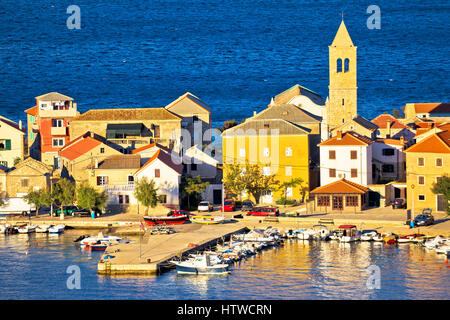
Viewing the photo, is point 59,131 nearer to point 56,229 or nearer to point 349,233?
point 56,229

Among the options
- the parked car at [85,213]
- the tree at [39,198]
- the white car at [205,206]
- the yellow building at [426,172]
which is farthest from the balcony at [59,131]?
the yellow building at [426,172]

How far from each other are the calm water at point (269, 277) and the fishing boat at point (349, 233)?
71 centimetres

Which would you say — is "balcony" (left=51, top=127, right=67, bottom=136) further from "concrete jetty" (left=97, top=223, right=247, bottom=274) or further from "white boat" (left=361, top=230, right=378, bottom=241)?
"white boat" (left=361, top=230, right=378, bottom=241)

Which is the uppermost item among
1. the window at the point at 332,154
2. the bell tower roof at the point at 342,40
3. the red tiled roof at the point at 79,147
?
the bell tower roof at the point at 342,40

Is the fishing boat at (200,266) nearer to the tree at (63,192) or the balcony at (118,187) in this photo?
the balcony at (118,187)

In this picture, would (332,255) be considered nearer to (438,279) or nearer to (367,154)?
(438,279)

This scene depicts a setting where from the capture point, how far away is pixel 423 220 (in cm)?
6278

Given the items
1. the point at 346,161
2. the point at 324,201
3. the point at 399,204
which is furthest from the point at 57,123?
the point at 399,204

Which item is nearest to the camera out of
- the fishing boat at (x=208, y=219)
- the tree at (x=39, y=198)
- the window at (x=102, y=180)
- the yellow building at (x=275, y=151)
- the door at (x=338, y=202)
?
the fishing boat at (x=208, y=219)

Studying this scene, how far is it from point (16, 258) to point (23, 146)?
1236 inches

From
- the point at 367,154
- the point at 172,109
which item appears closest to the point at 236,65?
the point at 172,109

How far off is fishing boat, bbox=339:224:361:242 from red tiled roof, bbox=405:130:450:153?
942 centimetres

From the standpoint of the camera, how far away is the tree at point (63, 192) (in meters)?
70.9

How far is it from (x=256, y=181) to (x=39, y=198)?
654 inches
